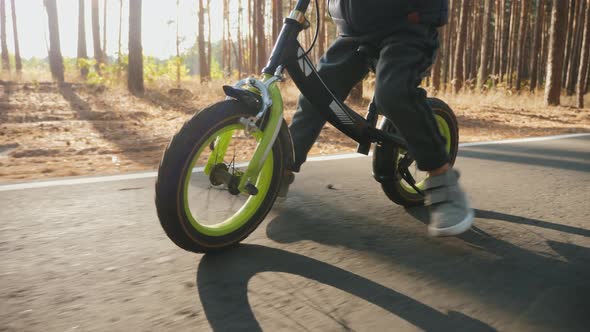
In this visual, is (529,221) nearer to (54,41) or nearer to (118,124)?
(118,124)

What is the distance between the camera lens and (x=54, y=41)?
1631cm

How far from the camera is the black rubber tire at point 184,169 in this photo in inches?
74.7

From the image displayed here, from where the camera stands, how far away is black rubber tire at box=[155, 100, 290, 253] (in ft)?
6.23

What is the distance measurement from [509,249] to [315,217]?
951 mm

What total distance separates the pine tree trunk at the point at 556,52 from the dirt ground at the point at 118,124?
0.39 metres

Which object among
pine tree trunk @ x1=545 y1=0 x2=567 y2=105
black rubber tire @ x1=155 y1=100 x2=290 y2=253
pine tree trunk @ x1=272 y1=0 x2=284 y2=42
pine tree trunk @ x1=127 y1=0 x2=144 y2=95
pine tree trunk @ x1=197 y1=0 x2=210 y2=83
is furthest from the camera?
pine tree trunk @ x1=197 y1=0 x2=210 y2=83

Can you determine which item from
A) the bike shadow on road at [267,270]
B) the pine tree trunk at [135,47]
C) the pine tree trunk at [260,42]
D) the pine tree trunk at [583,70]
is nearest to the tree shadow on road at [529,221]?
the bike shadow on road at [267,270]

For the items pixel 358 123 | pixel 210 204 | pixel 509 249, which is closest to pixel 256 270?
pixel 210 204

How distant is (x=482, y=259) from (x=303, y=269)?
76 cm

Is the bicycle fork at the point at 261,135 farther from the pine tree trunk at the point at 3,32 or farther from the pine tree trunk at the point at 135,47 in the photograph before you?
the pine tree trunk at the point at 3,32

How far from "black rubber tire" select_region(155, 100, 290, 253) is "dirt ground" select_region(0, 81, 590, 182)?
2403 mm

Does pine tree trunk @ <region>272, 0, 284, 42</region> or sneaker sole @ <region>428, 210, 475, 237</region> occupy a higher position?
pine tree trunk @ <region>272, 0, 284, 42</region>

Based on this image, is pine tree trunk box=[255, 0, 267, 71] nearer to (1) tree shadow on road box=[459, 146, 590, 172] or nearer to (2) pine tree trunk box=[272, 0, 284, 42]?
(2) pine tree trunk box=[272, 0, 284, 42]

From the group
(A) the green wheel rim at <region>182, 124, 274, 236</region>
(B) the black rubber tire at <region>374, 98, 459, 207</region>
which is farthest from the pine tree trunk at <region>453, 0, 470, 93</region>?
(A) the green wheel rim at <region>182, 124, 274, 236</region>
